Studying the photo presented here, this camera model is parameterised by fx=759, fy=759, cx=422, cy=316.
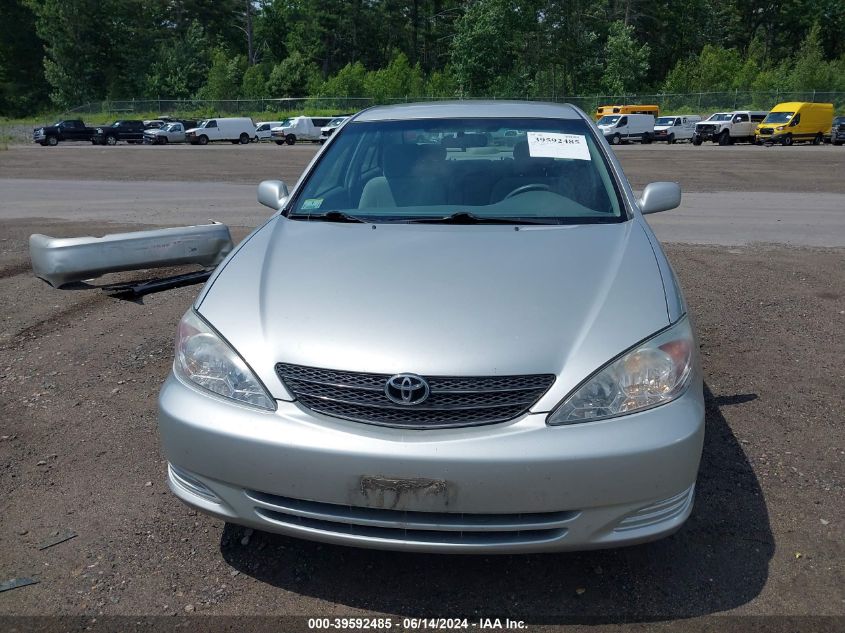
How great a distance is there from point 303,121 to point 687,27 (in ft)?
170

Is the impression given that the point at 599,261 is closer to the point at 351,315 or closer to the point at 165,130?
the point at 351,315

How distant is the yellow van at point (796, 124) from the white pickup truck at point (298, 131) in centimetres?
2540

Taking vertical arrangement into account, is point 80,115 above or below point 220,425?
below

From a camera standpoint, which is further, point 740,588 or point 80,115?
point 80,115

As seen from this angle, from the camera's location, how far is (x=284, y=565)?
111 inches

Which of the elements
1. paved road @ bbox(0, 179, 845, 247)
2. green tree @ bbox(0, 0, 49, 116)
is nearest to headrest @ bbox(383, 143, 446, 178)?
paved road @ bbox(0, 179, 845, 247)

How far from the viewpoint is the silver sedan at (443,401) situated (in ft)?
7.56

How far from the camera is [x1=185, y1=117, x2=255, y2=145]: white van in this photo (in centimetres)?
4850

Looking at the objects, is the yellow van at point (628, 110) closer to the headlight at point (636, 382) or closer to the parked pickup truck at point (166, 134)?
the parked pickup truck at point (166, 134)

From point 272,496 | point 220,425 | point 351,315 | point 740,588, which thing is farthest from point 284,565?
point 740,588

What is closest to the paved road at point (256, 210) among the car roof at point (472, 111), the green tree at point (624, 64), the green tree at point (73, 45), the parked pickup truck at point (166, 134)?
the car roof at point (472, 111)

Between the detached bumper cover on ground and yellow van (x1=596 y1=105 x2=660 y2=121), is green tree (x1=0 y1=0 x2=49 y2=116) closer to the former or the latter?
yellow van (x1=596 y1=105 x2=660 y2=121)

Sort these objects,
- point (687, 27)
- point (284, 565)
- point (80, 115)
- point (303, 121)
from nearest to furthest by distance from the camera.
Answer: point (284, 565), point (303, 121), point (80, 115), point (687, 27)

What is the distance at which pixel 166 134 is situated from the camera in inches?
1906
